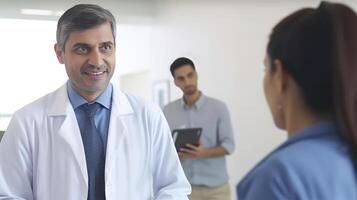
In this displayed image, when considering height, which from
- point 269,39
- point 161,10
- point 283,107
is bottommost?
point 283,107

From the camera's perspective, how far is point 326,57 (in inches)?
29.2

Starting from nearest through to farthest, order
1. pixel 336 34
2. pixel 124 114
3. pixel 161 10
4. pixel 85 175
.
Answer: pixel 336 34
pixel 85 175
pixel 124 114
pixel 161 10

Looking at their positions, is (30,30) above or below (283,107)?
above

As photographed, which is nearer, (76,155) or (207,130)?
(76,155)

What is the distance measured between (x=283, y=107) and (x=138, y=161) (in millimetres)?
667

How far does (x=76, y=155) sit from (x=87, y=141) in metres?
A: 0.06

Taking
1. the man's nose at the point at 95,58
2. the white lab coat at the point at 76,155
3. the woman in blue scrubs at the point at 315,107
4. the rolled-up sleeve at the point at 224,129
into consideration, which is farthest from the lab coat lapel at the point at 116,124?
the rolled-up sleeve at the point at 224,129

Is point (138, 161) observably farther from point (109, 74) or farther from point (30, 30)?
point (30, 30)

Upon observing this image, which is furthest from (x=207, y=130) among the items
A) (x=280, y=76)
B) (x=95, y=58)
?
(x=280, y=76)

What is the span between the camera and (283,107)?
32.3 inches

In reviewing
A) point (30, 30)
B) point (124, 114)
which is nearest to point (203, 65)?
point (30, 30)

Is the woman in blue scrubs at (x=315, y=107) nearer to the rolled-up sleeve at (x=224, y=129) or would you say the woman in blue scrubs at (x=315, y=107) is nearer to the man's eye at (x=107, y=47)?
the man's eye at (x=107, y=47)

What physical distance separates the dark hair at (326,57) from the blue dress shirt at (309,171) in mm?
27

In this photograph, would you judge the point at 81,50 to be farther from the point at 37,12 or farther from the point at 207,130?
the point at 37,12
